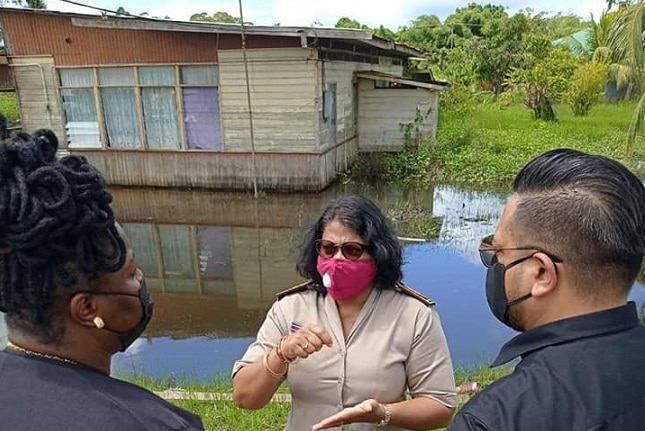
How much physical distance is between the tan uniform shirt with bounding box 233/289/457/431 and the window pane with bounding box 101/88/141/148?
9.65 m

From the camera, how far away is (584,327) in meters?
1.06

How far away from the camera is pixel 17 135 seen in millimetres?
993

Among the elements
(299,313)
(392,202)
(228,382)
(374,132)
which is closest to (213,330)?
(228,382)

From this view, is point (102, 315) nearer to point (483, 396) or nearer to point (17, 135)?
point (17, 135)

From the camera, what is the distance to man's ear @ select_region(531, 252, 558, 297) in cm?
113

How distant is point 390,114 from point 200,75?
15.3 feet

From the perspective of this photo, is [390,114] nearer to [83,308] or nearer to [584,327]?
[584,327]

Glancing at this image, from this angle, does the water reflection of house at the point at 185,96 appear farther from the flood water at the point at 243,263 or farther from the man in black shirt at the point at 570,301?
the man in black shirt at the point at 570,301

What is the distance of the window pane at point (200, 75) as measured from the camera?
9.70 m

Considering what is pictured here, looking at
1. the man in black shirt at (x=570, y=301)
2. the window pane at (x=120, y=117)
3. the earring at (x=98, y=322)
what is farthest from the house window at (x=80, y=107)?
the man in black shirt at (x=570, y=301)

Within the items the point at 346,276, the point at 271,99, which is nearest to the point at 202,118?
the point at 271,99

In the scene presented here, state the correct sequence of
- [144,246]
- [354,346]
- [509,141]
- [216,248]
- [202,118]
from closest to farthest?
[354,346]
[216,248]
[144,246]
[202,118]
[509,141]

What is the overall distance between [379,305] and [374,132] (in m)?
10.9

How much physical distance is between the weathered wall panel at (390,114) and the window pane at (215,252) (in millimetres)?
5373
